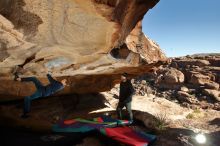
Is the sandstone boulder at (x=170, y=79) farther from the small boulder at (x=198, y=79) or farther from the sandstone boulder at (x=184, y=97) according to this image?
the sandstone boulder at (x=184, y=97)

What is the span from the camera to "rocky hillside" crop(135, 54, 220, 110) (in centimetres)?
2195

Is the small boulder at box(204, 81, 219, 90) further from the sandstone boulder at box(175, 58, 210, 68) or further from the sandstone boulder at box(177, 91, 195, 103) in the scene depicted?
the sandstone boulder at box(175, 58, 210, 68)

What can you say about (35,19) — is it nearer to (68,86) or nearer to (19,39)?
(19,39)

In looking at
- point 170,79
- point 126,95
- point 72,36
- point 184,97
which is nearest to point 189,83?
point 170,79

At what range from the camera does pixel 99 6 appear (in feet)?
15.2

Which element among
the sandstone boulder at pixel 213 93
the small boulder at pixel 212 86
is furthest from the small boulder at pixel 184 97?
the small boulder at pixel 212 86

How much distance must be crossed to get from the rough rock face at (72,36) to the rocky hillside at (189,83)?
12826mm

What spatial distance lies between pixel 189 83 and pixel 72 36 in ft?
75.3

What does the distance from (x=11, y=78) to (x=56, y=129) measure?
2477 millimetres

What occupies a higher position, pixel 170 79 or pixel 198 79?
pixel 198 79

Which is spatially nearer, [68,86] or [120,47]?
[120,47]

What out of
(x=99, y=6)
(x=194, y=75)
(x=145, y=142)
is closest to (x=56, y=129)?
(x=145, y=142)

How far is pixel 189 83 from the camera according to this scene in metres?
26.7

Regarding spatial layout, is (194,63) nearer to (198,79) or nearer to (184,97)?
(198,79)
